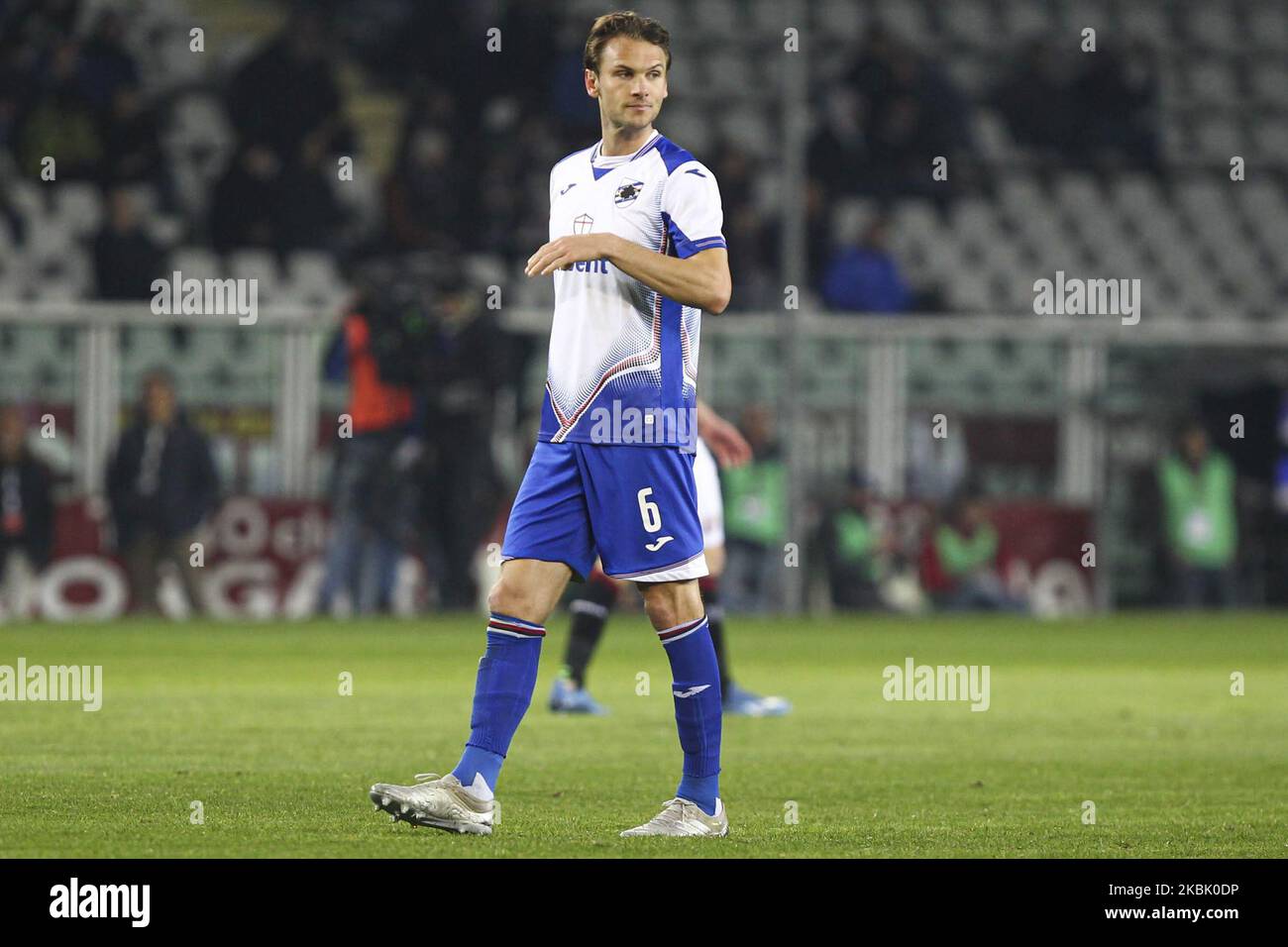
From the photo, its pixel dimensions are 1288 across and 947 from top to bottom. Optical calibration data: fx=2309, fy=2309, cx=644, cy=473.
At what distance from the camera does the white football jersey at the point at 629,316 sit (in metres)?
6.63

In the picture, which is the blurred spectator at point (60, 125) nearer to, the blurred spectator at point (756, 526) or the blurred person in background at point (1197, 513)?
the blurred spectator at point (756, 526)

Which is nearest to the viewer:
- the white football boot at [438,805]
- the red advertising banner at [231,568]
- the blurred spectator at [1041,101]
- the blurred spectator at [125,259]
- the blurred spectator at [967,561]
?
the white football boot at [438,805]

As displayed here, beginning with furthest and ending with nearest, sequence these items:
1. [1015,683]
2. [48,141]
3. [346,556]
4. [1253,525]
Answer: [1253,525], [48,141], [346,556], [1015,683]

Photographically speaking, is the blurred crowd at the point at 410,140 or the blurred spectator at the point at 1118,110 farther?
the blurred spectator at the point at 1118,110

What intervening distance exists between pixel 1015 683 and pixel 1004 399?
27.2ft

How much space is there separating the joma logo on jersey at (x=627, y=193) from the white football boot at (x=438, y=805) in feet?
5.65

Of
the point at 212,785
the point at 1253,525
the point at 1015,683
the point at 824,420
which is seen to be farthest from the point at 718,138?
the point at 212,785

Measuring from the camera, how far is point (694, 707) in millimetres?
6758

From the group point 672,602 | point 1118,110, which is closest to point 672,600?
point 672,602

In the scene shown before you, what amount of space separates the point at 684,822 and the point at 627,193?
1817 mm

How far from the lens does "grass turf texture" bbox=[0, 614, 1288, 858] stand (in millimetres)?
6527

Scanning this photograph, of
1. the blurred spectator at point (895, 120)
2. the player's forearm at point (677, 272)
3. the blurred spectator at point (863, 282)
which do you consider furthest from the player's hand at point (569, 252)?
the blurred spectator at point (895, 120)

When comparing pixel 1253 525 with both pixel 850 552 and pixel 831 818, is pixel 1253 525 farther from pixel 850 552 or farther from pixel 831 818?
pixel 831 818

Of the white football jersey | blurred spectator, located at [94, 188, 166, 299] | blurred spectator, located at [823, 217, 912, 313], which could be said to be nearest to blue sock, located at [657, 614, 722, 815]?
the white football jersey
